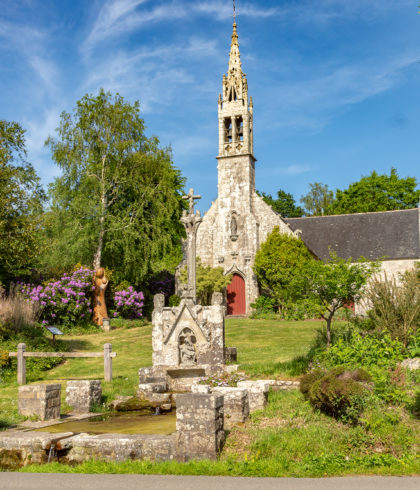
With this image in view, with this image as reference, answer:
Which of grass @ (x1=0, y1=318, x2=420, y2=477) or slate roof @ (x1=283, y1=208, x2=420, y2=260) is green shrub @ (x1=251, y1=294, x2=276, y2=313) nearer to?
slate roof @ (x1=283, y1=208, x2=420, y2=260)

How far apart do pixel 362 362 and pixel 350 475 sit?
4.07 meters

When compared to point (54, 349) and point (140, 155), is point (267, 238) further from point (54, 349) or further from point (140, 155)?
point (54, 349)

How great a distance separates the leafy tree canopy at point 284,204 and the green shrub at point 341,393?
41.4 meters

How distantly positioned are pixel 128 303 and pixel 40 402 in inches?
730

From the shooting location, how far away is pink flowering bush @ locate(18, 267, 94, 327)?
79.0 ft

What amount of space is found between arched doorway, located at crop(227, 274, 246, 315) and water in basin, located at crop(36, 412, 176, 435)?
20247 mm

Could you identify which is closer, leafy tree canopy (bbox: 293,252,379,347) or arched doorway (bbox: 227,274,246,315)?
leafy tree canopy (bbox: 293,252,379,347)

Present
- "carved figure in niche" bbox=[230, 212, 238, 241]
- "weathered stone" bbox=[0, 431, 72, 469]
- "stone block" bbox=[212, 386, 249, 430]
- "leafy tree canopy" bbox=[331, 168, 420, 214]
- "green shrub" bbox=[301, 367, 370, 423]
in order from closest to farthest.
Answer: "weathered stone" bbox=[0, 431, 72, 469], "green shrub" bbox=[301, 367, 370, 423], "stone block" bbox=[212, 386, 249, 430], "carved figure in niche" bbox=[230, 212, 238, 241], "leafy tree canopy" bbox=[331, 168, 420, 214]

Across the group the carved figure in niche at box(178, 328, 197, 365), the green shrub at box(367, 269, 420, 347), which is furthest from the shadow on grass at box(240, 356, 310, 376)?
the green shrub at box(367, 269, 420, 347)

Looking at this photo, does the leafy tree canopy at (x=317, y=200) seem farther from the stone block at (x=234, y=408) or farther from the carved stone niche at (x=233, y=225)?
the stone block at (x=234, y=408)

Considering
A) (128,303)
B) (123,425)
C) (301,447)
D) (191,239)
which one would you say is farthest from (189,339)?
(128,303)

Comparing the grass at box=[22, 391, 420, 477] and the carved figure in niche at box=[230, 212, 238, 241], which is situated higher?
the carved figure in niche at box=[230, 212, 238, 241]

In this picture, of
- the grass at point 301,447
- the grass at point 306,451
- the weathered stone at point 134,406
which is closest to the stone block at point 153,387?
the weathered stone at point 134,406

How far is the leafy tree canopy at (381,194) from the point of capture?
40344 mm
